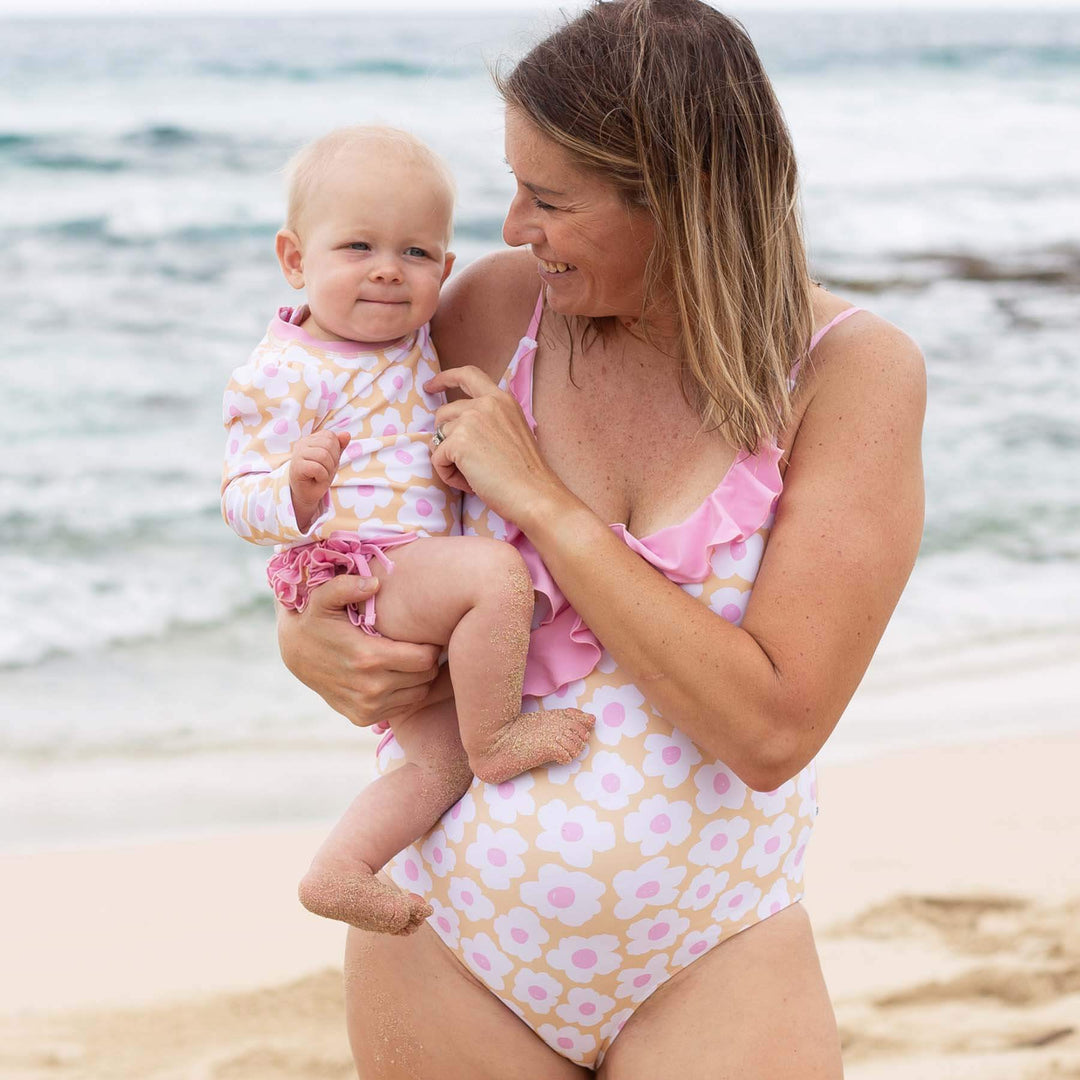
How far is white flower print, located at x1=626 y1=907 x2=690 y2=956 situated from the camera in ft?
6.48

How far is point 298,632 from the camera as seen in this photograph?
7.29ft

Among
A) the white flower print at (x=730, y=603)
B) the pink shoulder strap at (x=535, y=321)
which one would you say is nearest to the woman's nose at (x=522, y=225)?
the pink shoulder strap at (x=535, y=321)

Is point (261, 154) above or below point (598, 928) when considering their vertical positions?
below

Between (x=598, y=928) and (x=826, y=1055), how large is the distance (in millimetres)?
399

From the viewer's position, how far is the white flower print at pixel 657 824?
195 centimetres

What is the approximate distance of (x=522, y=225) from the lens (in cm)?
200

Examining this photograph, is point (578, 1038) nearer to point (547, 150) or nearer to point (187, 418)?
point (547, 150)

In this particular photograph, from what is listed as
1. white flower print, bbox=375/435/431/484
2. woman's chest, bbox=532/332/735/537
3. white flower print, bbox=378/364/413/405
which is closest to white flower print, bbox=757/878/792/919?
woman's chest, bbox=532/332/735/537

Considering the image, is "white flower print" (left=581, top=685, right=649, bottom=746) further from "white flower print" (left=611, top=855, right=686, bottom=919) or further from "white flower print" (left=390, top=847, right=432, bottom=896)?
"white flower print" (left=390, top=847, right=432, bottom=896)

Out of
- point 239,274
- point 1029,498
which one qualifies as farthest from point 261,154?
point 1029,498

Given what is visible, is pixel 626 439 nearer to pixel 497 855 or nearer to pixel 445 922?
pixel 497 855

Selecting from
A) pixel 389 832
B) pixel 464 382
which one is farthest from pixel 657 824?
pixel 464 382

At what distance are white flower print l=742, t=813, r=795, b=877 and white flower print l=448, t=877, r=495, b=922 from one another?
1.21ft

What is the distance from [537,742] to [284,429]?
2.03 feet
